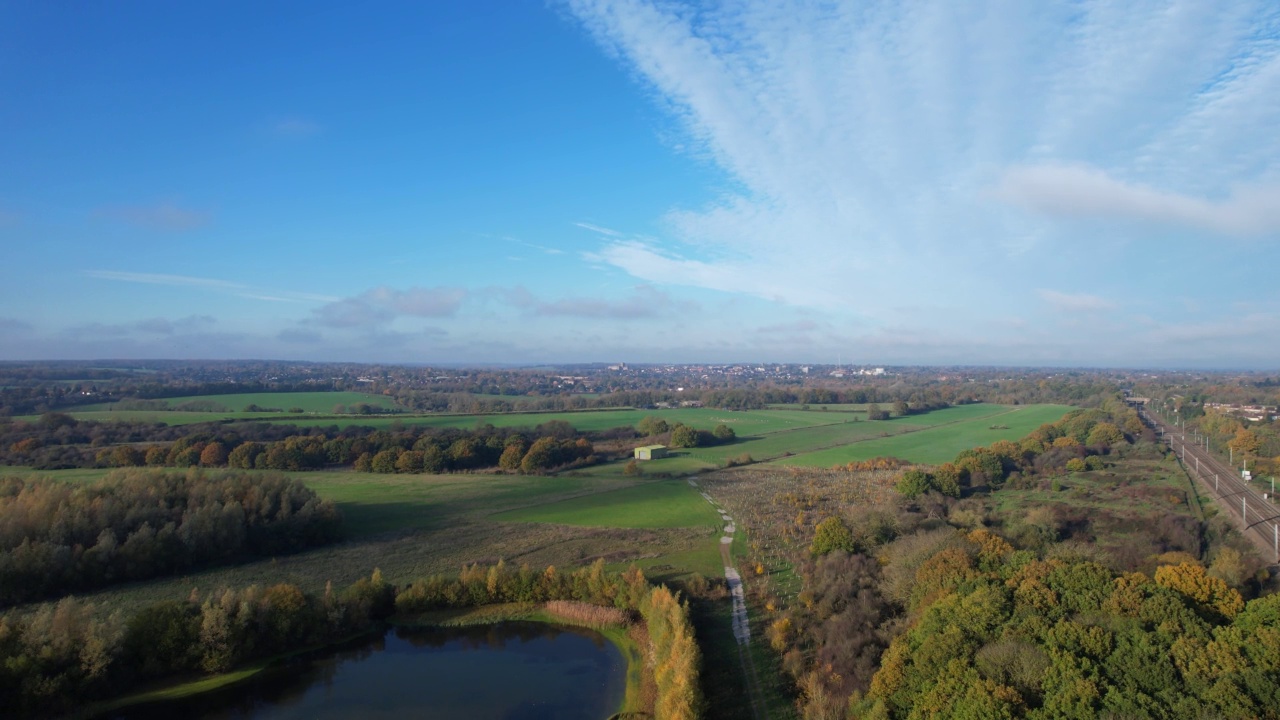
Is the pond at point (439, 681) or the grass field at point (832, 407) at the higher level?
the grass field at point (832, 407)

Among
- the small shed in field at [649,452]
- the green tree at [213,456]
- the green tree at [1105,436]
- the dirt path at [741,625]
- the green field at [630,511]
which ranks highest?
the green tree at [1105,436]

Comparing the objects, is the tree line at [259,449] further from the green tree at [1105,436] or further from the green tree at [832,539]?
the green tree at [1105,436]

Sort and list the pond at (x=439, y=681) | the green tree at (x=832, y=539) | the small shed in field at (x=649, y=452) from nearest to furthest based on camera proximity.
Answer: the pond at (x=439, y=681) < the green tree at (x=832, y=539) < the small shed in field at (x=649, y=452)

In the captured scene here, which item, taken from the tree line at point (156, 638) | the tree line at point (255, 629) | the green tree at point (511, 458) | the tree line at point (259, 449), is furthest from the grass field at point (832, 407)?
the tree line at point (156, 638)

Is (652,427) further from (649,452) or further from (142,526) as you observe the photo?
(142,526)

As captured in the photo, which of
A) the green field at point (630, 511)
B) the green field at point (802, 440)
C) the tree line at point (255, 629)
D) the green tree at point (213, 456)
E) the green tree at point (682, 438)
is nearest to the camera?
the tree line at point (255, 629)

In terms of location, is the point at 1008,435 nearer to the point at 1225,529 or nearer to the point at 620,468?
the point at 1225,529

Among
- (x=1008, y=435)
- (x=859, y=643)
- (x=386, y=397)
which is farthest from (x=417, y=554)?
(x=386, y=397)
